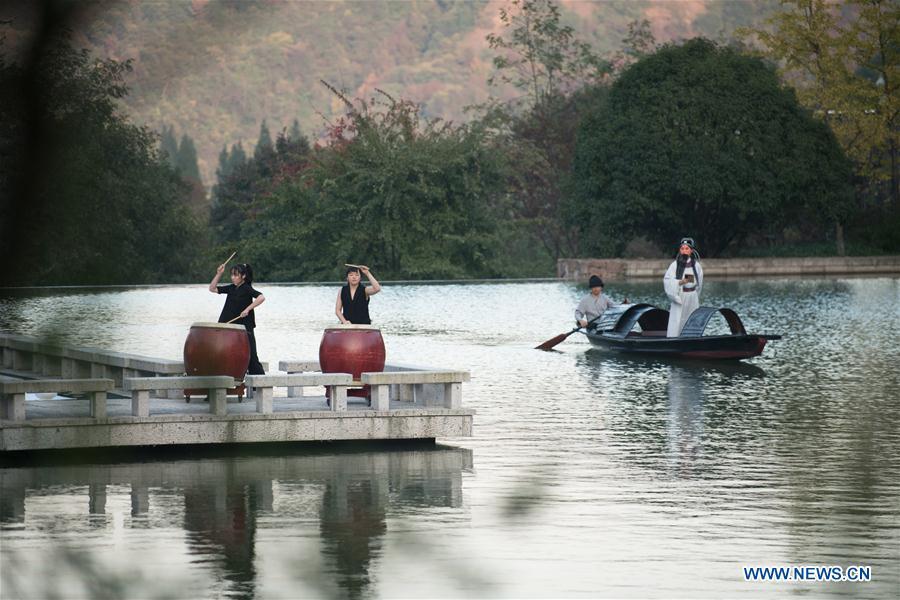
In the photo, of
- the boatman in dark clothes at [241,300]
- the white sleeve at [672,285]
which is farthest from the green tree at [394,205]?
the boatman in dark clothes at [241,300]

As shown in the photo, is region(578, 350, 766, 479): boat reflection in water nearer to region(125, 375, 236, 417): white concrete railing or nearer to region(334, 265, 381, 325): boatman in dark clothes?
region(334, 265, 381, 325): boatman in dark clothes

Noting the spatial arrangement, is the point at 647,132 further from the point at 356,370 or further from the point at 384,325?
the point at 356,370

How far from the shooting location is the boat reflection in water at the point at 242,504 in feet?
31.5

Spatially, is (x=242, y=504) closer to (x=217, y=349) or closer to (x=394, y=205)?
(x=217, y=349)

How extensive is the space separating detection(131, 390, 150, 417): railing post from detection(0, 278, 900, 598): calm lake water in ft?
1.39

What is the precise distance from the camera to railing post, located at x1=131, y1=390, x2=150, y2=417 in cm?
1502

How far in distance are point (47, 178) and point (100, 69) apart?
0.16 metres

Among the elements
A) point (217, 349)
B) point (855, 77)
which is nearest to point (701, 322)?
point (217, 349)

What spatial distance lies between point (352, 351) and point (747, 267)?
2369 inches

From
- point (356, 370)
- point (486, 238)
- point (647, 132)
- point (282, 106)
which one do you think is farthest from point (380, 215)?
point (282, 106)

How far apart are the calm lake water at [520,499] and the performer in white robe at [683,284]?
143cm

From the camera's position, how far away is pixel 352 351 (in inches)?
668

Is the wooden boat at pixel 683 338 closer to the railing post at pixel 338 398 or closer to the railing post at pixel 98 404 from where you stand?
the railing post at pixel 338 398

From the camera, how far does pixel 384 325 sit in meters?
44.5
